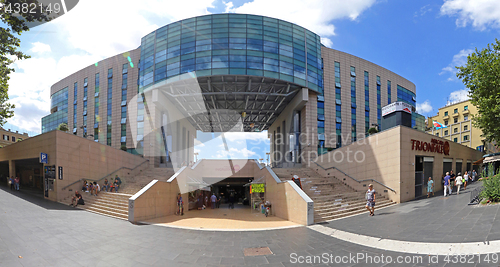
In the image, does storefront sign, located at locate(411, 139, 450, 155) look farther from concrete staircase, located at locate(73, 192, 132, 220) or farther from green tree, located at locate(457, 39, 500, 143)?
concrete staircase, located at locate(73, 192, 132, 220)

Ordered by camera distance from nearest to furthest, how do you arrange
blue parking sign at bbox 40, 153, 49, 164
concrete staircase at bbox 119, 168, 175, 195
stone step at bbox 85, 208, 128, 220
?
stone step at bbox 85, 208, 128, 220 → blue parking sign at bbox 40, 153, 49, 164 → concrete staircase at bbox 119, 168, 175, 195

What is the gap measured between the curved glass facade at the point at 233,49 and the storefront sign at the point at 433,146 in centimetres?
1535

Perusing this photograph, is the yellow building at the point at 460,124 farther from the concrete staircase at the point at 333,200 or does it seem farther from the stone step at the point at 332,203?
the stone step at the point at 332,203

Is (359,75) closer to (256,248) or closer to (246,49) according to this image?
(246,49)

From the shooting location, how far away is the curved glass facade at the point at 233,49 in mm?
27047

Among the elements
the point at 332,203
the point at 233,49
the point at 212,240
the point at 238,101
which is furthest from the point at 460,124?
the point at 212,240

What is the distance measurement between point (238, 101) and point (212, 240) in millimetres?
30292

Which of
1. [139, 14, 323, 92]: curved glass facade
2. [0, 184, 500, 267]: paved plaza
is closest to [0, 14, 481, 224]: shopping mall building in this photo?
[139, 14, 323, 92]: curved glass facade

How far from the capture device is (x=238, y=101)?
37.2m

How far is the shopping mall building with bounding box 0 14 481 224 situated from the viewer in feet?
58.0

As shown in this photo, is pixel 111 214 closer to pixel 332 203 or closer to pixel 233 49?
pixel 332 203

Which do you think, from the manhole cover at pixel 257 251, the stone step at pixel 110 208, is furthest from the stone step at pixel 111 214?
the manhole cover at pixel 257 251

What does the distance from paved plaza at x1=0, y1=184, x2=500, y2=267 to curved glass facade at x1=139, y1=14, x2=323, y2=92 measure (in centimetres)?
2046

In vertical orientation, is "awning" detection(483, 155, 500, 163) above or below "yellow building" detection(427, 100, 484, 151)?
below
